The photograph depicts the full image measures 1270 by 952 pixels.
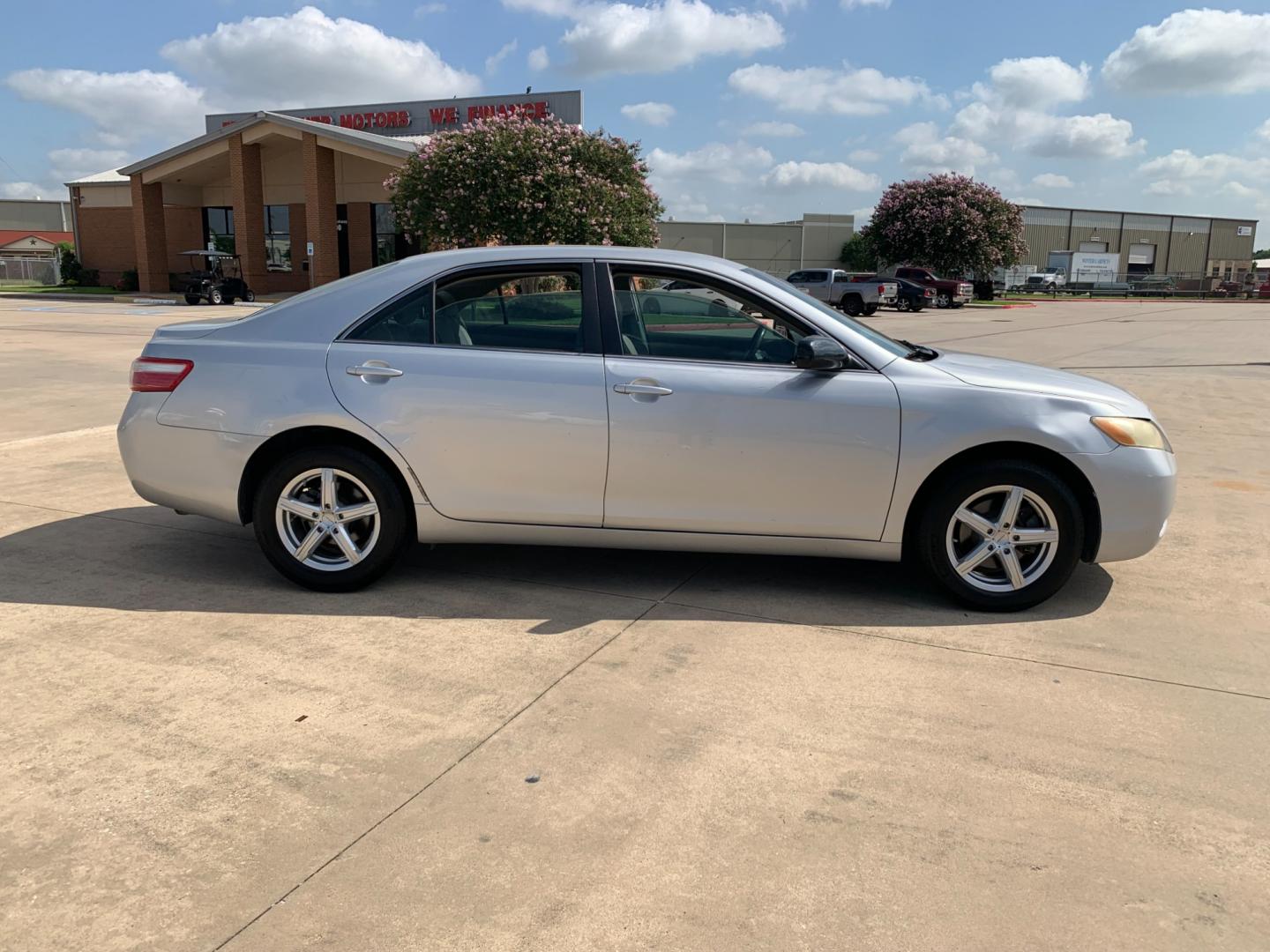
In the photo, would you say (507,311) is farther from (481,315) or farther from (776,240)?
(776,240)

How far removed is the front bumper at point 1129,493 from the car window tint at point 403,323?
306cm

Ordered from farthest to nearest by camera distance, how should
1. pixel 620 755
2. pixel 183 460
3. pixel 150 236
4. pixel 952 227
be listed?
pixel 952 227 → pixel 150 236 → pixel 183 460 → pixel 620 755

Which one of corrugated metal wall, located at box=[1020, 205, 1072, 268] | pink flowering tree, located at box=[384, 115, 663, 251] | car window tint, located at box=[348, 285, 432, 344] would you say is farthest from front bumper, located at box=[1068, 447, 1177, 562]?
corrugated metal wall, located at box=[1020, 205, 1072, 268]

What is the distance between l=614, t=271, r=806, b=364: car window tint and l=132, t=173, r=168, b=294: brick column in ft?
135

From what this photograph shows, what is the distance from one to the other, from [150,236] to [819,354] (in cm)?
4215

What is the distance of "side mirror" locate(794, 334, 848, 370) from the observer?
436 cm

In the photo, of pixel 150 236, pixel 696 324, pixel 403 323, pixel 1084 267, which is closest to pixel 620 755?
pixel 696 324

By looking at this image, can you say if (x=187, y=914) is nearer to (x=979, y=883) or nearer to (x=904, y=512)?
(x=979, y=883)

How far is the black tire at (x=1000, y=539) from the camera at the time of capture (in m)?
4.40

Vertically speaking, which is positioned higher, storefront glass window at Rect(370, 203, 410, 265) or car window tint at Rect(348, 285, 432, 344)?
storefront glass window at Rect(370, 203, 410, 265)

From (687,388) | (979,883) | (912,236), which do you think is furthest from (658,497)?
(912,236)

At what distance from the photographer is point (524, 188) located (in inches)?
959

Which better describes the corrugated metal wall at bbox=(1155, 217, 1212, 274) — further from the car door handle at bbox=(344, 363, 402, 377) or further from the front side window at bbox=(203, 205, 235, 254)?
the car door handle at bbox=(344, 363, 402, 377)

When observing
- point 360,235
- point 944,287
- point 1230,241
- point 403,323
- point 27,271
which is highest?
point 1230,241
